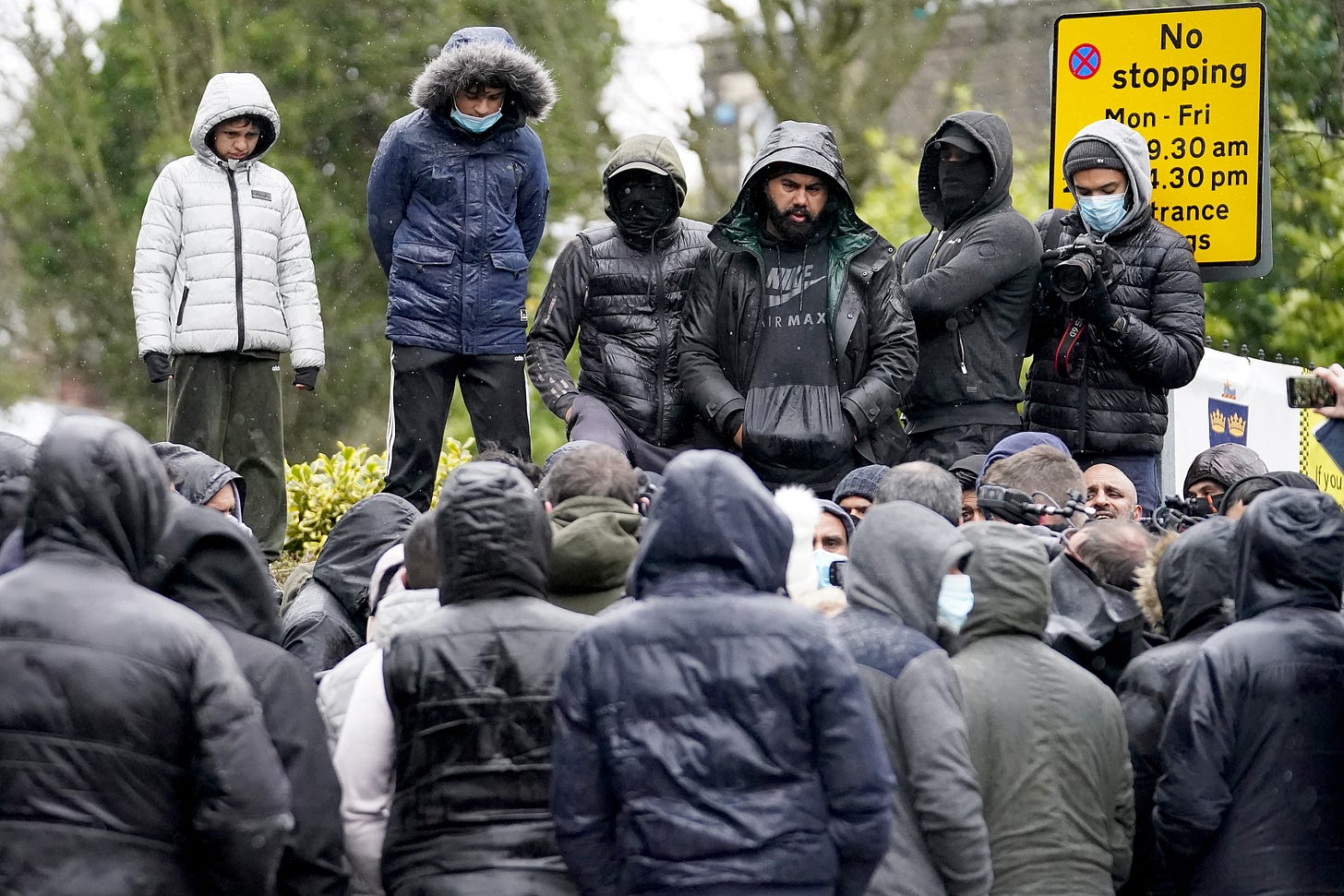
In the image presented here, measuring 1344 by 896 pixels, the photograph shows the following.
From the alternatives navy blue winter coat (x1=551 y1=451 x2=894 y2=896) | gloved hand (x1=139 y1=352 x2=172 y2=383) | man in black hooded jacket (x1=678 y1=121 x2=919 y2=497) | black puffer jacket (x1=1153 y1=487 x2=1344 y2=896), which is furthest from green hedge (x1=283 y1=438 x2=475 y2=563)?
navy blue winter coat (x1=551 y1=451 x2=894 y2=896)

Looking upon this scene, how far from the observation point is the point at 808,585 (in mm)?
5770

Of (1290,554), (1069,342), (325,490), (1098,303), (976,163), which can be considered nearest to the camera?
(1290,554)

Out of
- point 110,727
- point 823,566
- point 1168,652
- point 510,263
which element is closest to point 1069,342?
point 823,566

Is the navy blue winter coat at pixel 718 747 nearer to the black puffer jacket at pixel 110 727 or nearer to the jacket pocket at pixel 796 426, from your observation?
the black puffer jacket at pixel 110 727

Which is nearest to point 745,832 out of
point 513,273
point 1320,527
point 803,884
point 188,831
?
point 803,884

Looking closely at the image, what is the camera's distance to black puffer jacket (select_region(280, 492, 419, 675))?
6227mm

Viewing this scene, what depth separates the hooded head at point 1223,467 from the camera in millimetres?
7562

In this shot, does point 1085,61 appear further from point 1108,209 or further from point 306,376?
point 306,376

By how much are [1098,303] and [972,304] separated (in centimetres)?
50

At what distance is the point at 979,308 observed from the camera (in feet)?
26.3

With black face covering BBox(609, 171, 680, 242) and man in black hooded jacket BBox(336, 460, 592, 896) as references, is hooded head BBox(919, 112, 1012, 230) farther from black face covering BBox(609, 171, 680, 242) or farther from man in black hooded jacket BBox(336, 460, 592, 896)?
man in black hooded jacket BBox(336, 460, 592, 896)

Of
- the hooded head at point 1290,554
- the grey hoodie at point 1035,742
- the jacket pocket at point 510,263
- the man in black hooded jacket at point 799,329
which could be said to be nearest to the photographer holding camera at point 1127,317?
the man in black hooded jacket at point 799,329

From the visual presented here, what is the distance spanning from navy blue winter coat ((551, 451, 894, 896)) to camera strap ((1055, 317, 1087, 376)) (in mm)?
3903

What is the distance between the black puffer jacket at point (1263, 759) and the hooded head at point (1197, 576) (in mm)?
385
